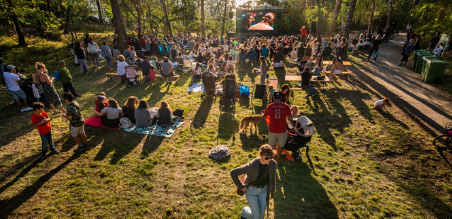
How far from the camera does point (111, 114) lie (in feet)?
27.3

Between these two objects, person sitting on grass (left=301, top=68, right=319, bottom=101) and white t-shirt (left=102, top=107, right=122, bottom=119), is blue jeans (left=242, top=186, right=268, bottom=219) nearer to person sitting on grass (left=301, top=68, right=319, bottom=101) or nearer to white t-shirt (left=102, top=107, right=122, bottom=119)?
white t-shirt (left=102, top=107, right=122, bottom=119)

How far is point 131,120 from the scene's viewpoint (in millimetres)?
8859

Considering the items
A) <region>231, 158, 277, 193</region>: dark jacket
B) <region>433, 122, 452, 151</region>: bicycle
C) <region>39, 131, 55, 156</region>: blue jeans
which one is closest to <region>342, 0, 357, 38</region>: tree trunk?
<region>433, 122, 452, 151</region>: bicycle

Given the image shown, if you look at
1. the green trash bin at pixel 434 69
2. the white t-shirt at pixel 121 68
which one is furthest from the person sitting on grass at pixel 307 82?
the white t-shirt at pixel 121 68

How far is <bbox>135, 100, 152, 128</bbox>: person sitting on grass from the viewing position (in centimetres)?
839

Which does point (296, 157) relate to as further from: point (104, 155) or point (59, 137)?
point (59, 137)

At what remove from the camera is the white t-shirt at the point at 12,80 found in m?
9.26

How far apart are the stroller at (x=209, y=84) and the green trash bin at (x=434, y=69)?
43.5 feet

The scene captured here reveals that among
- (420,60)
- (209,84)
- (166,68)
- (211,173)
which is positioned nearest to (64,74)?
(166,68)

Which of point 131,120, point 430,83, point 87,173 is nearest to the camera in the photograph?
point 87,173

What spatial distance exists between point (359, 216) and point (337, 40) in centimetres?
2219

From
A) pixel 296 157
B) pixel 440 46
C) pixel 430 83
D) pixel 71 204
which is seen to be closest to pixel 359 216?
pixel 296 157

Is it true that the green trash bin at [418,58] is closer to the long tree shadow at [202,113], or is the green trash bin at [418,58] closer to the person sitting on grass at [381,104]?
the person sitting on grass at [381,104]

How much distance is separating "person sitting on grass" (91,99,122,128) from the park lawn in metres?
0.32
